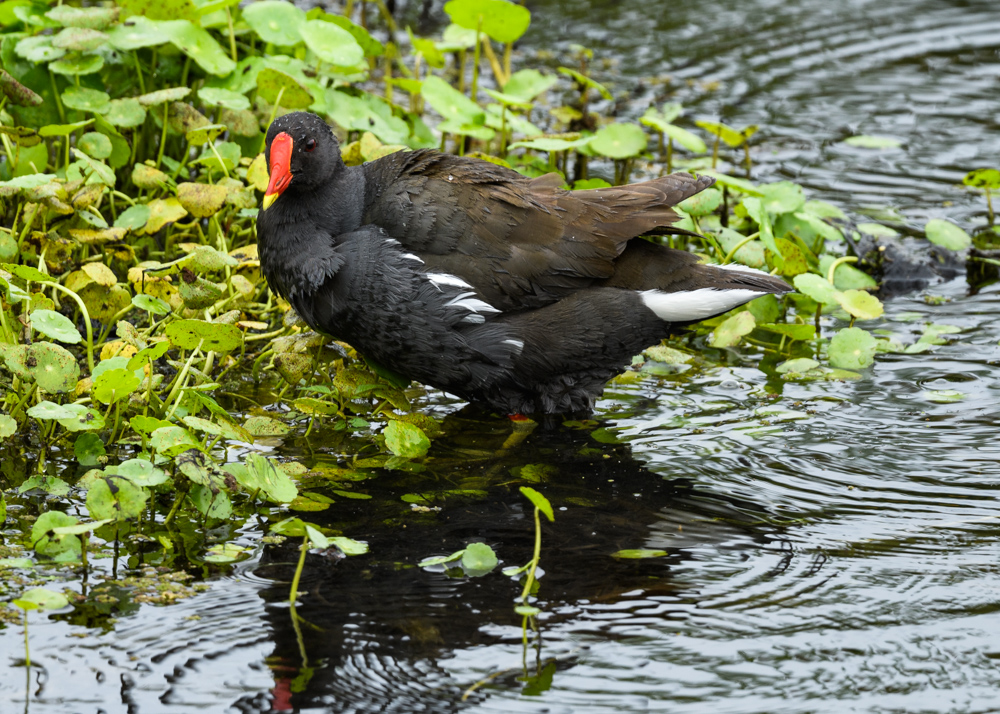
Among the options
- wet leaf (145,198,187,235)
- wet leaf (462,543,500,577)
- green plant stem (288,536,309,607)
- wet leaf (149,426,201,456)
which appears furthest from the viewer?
wet leaf (145,198,187,235)

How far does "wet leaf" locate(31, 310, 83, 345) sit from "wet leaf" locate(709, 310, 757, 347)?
274 centimetres

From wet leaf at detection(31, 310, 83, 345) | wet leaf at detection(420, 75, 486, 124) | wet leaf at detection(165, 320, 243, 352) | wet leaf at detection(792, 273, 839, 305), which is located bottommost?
wet leaf at detection(792, 273, 839, 305)

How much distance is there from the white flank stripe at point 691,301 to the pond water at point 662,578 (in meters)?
0.51

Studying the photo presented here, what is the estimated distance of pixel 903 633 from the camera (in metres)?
3.09

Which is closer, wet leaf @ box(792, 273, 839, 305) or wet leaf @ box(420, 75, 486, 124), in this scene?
wet leaf @ box(792, 273, 839, 305)

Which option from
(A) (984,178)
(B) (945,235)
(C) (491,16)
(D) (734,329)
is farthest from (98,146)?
(A) (984,178)

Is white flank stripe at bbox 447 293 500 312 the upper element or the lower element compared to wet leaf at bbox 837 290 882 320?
upper

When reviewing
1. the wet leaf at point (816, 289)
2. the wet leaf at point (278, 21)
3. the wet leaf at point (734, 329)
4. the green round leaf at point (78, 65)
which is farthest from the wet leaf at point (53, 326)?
the wet leaf at point (816, 289)

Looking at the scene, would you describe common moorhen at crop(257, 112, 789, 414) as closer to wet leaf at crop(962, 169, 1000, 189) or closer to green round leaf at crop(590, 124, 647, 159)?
green round leaf at crop(590, 124, 647, 159)

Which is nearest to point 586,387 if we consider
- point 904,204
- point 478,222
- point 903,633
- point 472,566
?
point 478,222

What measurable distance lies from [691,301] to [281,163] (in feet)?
5.29

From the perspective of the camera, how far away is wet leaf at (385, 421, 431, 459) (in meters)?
4.02

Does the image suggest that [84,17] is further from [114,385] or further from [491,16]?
[114,385]

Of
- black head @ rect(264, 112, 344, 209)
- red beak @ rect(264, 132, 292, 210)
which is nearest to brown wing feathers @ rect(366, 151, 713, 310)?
black head @ rect(264, 112, 344, 209)
